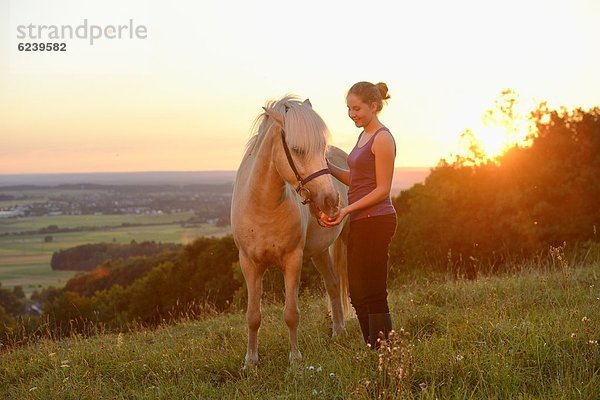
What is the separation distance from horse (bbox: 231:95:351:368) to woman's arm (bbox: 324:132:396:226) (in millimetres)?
183

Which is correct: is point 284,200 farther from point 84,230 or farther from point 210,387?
point 84,230

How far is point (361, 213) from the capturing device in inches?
187

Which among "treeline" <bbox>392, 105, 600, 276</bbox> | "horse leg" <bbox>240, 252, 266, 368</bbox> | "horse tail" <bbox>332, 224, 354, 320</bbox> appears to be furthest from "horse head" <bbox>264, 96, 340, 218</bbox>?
"treeline" <bbox>392, 105, 600, 276</bbox>

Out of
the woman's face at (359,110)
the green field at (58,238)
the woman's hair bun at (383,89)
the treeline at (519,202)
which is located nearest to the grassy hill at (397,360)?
the woman's face at (359,110)

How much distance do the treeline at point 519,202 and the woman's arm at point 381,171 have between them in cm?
2096

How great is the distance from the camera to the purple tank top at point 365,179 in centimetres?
468

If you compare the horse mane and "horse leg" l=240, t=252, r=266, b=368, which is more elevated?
the horse mane

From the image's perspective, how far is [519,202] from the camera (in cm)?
2875

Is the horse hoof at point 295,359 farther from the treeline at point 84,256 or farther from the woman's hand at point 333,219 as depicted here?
the treeline at point 84,256

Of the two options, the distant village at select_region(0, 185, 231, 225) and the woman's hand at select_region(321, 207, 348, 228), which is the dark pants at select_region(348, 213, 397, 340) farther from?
the distant village at select_region(0, 185, 231, 225)

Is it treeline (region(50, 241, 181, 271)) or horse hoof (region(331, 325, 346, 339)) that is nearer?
horse hoof (region(331, 325, 346, 339))

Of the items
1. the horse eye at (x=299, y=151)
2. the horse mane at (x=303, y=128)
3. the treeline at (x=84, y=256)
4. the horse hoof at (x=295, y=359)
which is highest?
the horse mane at (x=303, y=128)

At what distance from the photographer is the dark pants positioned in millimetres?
4707

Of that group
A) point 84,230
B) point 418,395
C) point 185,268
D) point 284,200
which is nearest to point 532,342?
point 418,395
